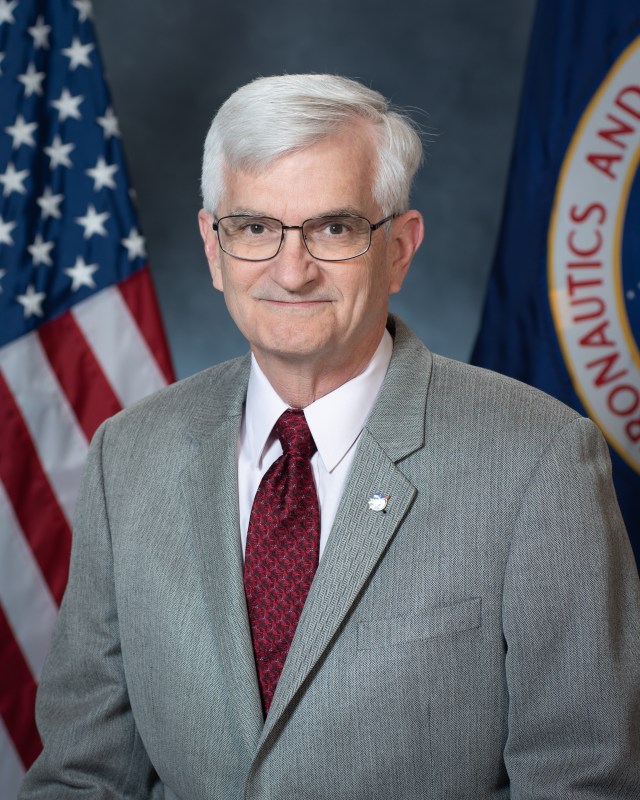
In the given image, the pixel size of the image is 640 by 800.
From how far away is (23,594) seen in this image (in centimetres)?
281

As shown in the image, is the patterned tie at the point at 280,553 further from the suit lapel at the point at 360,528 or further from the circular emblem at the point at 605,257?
the circular emblem at the point at 605,257

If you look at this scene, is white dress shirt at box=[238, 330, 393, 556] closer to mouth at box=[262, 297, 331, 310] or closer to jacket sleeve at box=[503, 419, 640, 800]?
mouth at box=[262, 297, 331, 310]

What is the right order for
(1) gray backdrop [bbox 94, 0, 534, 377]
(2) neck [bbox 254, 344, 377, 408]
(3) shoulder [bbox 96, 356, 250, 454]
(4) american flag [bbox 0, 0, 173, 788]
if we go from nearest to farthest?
(2) neck [bbox 254, 344, 377, 408] < (3) shoulder [bbox 96, 356, 250, 454] < (4) american flag [bbox 0, 0, 173, 788] < (1) gray backdrop [bbox 94, 0, 534, 377]

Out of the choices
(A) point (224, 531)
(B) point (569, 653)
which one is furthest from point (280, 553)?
(B) point (569, 653)

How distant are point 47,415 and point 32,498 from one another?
0.22 metres

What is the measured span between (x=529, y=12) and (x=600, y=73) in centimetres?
85

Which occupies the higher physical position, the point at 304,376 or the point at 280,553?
the point at 304,376

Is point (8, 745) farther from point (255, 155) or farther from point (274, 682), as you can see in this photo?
point (255, 155)

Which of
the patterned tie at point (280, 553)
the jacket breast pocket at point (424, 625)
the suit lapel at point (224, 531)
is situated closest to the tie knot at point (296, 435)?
the patterned tie at point (280, 553)

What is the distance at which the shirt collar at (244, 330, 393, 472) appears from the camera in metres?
1.79

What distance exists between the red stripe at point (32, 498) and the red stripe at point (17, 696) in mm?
169

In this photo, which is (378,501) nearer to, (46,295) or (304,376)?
(304,376)

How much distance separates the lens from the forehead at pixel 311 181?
1622 mm

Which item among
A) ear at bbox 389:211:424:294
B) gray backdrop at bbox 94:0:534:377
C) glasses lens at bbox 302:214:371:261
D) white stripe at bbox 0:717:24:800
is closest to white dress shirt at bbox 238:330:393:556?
ear at bbox 389:211:424:294
